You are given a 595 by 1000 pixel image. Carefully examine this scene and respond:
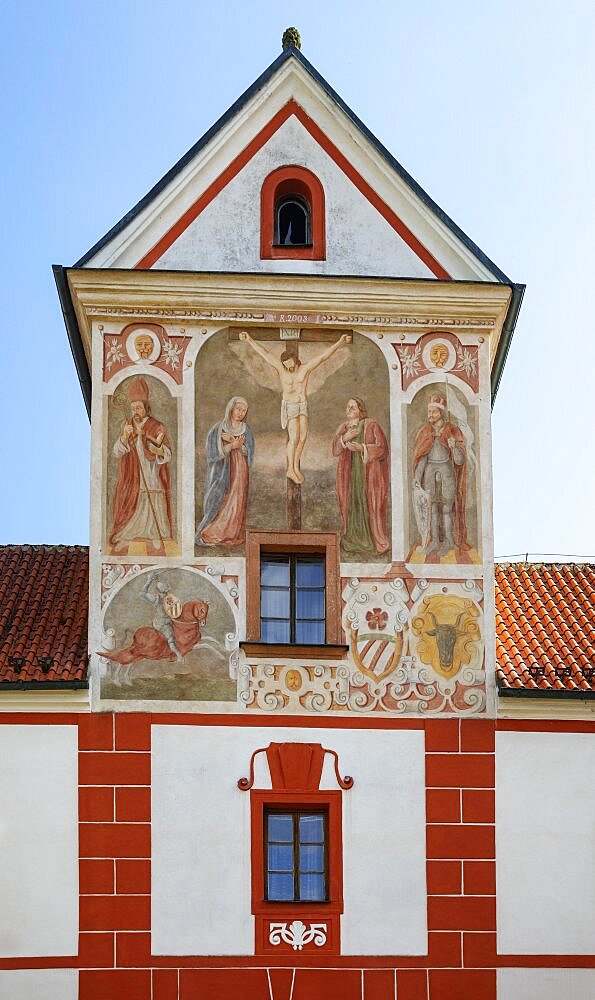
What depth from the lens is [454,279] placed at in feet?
82.9

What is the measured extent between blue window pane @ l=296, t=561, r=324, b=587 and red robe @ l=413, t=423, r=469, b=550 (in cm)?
177

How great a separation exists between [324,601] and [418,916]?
4.04m

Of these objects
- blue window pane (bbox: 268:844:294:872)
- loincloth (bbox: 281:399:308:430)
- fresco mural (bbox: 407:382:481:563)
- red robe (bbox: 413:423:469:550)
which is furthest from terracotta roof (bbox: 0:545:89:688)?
red robe (bbox: 413:423:469:550)

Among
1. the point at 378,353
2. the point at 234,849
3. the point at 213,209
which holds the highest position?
the point at 213,209

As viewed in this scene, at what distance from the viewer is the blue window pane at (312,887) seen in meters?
23.2

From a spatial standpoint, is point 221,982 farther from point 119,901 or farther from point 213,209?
point 213,209

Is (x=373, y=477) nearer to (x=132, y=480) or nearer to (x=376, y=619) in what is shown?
(x=376, y=619)

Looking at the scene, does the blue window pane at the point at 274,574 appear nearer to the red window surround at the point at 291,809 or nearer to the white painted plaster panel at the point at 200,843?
the white painted plaster panel at the point at 200,843

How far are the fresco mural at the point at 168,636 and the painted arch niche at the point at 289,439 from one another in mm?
618

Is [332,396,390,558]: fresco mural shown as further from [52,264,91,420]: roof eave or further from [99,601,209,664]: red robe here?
[52,264,91,420]: roof eave

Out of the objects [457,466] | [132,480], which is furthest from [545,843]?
[132,480]

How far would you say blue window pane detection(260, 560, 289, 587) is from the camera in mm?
24406

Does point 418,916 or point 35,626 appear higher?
point 35,626

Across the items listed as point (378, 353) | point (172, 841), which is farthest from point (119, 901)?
point (378, 353)
